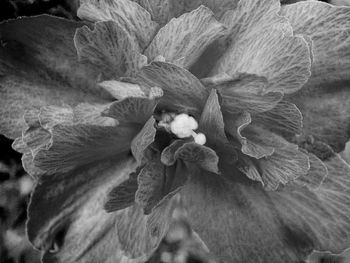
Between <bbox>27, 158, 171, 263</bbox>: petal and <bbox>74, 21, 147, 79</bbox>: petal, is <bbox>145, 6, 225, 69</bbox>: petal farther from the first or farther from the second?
<bbox>27, 158, 171, 263</bbox>: petal

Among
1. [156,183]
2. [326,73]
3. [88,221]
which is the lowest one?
[88,221]

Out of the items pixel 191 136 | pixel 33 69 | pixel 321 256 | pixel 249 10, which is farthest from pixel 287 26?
pixel 321 256

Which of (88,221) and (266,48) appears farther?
(88,221)

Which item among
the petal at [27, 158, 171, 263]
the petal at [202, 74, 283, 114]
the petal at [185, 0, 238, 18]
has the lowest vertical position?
the petal at [27, 158, 171, 263]

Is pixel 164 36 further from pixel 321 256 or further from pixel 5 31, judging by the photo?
pixel 321 256

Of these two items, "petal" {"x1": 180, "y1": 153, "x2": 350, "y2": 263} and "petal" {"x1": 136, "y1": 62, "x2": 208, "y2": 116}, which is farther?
"petal" {"x1": 180, "y1": 153, "x2": 350, "y2": 263}

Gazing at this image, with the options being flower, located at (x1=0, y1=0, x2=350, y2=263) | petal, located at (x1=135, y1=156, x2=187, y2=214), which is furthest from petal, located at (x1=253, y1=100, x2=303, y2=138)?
petal, located at (x1=135, y1=156, x2=187, y2=214)

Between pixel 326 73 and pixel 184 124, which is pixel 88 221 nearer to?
pixel 184 124

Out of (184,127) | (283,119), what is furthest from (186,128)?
(283,119)
